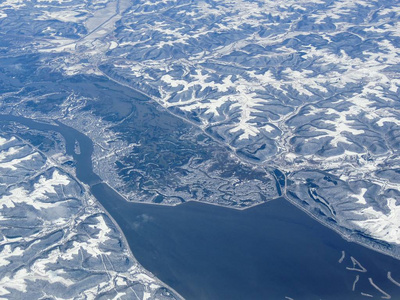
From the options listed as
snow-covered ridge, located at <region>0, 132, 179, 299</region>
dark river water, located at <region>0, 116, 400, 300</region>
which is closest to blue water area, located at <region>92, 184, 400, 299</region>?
dark river water, located at <region>0, 116, 400, 300</region>

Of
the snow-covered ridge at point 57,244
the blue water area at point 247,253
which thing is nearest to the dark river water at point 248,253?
the blue water area at point 247,253

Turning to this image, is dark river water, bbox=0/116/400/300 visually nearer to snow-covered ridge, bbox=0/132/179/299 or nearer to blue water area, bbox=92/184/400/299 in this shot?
blue water area, bbox=92/184/400/299

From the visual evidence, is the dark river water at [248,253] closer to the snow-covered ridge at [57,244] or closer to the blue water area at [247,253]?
the blue water area at [247,253]

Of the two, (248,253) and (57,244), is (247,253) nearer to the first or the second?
(248,253)

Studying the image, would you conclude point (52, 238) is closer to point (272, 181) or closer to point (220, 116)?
point (272, 181)

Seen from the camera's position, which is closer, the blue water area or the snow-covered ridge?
the snow-covered ridge

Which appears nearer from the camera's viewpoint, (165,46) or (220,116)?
(220,116)

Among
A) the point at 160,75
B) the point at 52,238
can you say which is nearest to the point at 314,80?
the point at 160,75

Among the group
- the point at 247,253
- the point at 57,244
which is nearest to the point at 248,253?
the point at 247,253

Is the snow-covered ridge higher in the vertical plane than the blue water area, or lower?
higher
